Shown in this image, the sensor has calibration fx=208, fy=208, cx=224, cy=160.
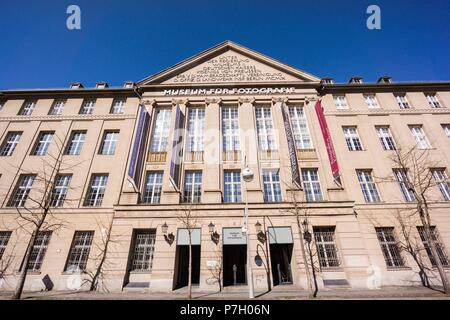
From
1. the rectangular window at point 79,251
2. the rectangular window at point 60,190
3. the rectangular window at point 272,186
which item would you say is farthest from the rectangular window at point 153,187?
the rectangular window at point 272,186

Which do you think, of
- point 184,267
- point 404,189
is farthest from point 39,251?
point 404,189

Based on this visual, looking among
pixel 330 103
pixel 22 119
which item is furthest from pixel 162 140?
pixel 330 103

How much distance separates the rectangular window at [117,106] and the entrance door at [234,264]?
17.5 m

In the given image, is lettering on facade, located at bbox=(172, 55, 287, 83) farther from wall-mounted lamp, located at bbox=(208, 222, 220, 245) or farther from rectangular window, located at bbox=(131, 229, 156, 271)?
rectangular window, located at bbox=(131, 229, 156, 271)

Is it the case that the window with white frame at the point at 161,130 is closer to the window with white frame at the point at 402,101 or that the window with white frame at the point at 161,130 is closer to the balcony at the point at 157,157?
the balcony at the point at 157,157

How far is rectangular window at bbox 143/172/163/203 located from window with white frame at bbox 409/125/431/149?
23983mm

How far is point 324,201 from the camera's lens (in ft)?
53.1

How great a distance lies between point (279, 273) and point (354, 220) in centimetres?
690

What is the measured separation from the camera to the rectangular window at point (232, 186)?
17.3 m

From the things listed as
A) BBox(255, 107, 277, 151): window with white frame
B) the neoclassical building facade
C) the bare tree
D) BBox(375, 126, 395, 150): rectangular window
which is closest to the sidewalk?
the neoclassical building facade

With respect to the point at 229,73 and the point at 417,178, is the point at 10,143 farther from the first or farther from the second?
the point at 417,178

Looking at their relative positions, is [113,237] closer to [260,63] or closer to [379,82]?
[260,63]

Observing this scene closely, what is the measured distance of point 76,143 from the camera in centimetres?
2023

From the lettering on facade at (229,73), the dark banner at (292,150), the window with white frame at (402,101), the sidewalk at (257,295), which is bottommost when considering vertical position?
the sidewalk at (257,295)
